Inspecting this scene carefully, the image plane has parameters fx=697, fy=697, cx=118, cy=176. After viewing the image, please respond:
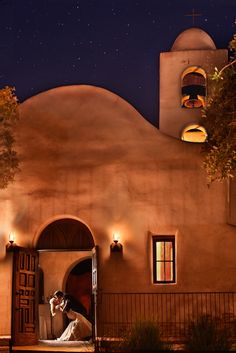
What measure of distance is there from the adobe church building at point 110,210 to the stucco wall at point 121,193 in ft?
0.09

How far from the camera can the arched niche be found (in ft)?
65.7

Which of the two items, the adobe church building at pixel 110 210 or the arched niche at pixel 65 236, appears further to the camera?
the arched niche at pixel 65 236

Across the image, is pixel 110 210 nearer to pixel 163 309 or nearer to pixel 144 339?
pixel 163 309

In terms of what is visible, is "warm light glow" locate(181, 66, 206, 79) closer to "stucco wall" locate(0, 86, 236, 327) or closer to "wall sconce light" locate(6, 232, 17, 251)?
"stucco wall" locate(0, 86, 236, 327)

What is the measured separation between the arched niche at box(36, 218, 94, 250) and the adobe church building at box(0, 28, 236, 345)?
0.10ft

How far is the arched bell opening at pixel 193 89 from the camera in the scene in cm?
2469

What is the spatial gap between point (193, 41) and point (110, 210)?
29.1ft

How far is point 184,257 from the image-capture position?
19078 millimetres

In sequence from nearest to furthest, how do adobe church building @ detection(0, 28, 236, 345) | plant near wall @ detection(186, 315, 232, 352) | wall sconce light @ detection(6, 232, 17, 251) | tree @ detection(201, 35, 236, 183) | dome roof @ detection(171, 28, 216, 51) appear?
plant near wall @ detection(186, 315, 232, 352) < tree @ detection(201, 35, 236, 183) < adobe church building @ detection(0, 28, 236, 345) < wall sconce light @ detection(6, 232, 17, 251) < dome roof @ detection(171, 28, 216, 51)

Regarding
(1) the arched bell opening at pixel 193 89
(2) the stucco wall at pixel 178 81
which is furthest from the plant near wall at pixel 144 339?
(1) the arched bell opening at pixel 193 89

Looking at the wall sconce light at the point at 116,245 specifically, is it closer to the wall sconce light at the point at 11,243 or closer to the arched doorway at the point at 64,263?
the arched doorway at the point at 64,263

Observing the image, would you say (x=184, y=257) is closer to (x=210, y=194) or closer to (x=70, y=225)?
(x=210, y=194)

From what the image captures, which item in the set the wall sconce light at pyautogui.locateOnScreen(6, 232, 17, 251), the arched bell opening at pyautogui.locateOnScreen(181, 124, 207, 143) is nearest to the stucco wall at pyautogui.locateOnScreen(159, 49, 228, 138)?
the arched bell opening at pyautogui.locateOnScreen(181, 124, 207, 143)

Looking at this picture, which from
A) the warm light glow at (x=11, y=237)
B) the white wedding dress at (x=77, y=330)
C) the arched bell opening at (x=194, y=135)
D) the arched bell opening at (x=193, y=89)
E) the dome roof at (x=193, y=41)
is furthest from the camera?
the arched bell opening at (x=194, y=135)
